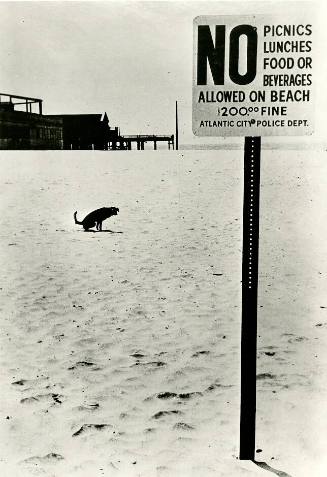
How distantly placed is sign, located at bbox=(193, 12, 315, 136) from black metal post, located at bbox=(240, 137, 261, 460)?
19cm

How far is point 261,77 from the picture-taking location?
307cm

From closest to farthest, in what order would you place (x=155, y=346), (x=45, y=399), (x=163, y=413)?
(x=163, y=413)
(x=45, y=399)
(x=155, y=346)

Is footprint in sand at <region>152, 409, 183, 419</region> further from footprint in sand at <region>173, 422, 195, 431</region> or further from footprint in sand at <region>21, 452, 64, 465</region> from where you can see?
footprint in sand at <region>21, 452, 64, 465</region>

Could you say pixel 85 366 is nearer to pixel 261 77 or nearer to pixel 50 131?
pixel 261 77

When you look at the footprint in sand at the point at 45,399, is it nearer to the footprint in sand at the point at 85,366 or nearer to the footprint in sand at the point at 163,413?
the footprint in sand at the point at 85,366

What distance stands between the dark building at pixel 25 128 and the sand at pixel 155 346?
19641 mm

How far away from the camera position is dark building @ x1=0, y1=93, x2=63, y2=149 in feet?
98.7

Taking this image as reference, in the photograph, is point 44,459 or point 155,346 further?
point 155,346

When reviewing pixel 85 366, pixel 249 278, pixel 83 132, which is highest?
pixel 83 132

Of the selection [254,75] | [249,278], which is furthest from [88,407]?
→ [254,75]

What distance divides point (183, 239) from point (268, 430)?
620cm

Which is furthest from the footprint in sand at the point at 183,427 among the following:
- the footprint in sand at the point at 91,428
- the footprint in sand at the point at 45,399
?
the footprint in sand at the point at 45,399

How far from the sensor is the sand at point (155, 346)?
3.67 m

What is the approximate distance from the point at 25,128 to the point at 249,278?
100 ft
